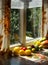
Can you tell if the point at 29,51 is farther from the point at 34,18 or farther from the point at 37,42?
the point at 34,18

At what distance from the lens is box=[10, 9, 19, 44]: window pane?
1.69 metres

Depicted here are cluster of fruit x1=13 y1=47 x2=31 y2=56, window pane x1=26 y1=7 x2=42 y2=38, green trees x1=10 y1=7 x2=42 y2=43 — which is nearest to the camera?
cluster of fruit x1=13 y1=47 x2=31 y2=56

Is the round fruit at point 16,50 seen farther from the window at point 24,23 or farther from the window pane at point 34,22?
the window pane at point 34,22

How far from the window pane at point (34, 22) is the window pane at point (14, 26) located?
0.14 m

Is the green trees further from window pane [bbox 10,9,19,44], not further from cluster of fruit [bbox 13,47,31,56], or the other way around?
cluster of fruit [bbox 13,47,31,56]

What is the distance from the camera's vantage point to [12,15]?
1.68 meters

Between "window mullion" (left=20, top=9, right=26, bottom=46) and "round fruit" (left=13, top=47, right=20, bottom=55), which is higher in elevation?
"window mullion" (left=20, top=9, right=26, bottom=46)

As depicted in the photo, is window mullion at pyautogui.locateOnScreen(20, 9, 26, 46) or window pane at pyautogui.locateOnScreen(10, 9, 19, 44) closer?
window pane at pyautogui.locateOnScreen(10, 9, 19, 44)

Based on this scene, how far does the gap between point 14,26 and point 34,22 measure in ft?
0.97

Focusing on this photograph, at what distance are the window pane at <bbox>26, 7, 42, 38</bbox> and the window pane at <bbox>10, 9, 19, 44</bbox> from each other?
14 centimetres

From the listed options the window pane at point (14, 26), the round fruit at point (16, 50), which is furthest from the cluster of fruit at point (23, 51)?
the window pane at point (14, 26)

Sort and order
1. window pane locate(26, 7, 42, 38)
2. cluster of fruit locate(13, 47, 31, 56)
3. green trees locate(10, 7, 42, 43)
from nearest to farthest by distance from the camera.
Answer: cluster of fruit locate(13, 47, 31, 56) → green trees locate(10, 7, 42, 43) → window pane locate(26, 7, 42, 38)

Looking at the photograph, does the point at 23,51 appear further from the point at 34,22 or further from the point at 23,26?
the point at 34,22

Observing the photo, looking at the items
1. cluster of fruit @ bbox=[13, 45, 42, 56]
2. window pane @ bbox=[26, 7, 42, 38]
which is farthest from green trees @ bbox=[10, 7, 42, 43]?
cluster of fruit @ bbox=[13, 45, 42, 56]
